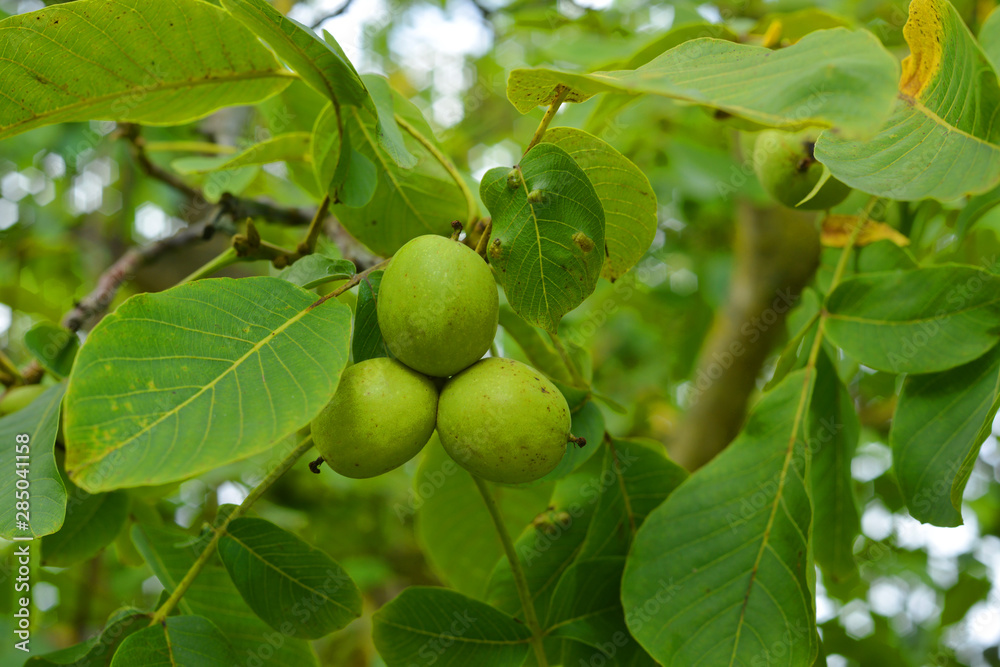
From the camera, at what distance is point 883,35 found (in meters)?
1.88

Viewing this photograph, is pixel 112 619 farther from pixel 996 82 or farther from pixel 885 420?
pixel 885 420

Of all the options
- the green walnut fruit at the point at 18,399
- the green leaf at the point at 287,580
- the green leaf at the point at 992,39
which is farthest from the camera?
the green walnut fruit at the point at 18,399

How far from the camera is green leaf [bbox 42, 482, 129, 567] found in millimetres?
1239

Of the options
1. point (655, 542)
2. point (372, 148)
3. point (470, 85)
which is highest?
point (372, 148)

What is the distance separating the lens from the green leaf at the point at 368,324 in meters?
0.94

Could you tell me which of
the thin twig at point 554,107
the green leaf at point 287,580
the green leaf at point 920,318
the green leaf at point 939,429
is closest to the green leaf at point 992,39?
the green leaf at point 920,318

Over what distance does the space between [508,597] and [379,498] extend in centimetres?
245

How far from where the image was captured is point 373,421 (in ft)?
2.72

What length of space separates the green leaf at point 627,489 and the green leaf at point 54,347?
3.23 ft

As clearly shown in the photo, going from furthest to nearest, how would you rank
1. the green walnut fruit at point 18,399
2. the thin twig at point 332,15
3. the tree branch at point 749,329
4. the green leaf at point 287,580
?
1. the tree branch at point 749,329
2. the thin twig at point 332,15
3. the green walnut fruit at point 18,399
4. the green leaf at point 287,580

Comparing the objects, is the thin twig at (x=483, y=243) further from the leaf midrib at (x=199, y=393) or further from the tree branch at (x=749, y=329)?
the tree branch at (x=749, y=329)

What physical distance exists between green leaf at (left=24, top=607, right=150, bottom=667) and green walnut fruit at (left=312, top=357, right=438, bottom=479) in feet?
1.39

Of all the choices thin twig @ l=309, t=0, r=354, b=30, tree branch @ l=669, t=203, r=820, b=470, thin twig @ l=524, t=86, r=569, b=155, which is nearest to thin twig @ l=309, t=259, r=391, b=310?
thin twig @ l=524, t=86, r=569, b=155

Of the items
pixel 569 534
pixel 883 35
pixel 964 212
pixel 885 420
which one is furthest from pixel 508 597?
pixel 885 420
